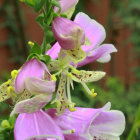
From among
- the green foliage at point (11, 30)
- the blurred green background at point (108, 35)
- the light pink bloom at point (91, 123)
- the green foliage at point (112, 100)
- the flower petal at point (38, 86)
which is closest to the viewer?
the flower petal at point (38, 86)

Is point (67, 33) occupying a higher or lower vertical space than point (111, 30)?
higher

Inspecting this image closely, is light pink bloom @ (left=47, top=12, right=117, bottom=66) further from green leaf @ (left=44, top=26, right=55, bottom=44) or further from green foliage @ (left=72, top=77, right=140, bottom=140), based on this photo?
green foliage @ (left=72, top=77, right=140, bottom=140)

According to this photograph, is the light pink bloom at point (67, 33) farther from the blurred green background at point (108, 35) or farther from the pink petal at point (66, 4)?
the blurred green background at point (108, 35)

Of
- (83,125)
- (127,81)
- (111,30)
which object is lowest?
(127,81)

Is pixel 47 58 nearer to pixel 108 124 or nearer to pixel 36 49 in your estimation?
pixel 36 49

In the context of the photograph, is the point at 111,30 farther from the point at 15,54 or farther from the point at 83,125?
the point at 83,125

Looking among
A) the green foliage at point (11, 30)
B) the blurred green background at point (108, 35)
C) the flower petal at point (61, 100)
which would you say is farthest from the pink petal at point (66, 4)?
the green foliage at point (11, 30)

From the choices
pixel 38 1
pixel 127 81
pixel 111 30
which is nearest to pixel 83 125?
pixel 38 1
